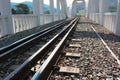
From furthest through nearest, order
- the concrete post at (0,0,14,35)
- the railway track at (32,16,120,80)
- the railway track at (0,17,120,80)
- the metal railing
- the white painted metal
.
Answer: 1. the white painted metal
2. the concrete post at (0,0,14,35)
3. the metal railing
4. the railway track at (32,16,120,80)
5. the railway track at (0,17,120,80)

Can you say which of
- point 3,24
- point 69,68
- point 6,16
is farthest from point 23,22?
point 69,68

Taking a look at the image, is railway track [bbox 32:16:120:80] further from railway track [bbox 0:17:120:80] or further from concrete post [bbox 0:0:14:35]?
concrete post [bbox 0:0:14:35]

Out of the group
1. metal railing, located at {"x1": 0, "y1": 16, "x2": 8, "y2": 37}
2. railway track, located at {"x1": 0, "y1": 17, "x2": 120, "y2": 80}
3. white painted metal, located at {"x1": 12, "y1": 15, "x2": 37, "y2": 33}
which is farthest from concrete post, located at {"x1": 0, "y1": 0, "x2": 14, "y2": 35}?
railway track, located at {"x1": 0, "y1": 17, "x2": 120, "y2": 80}

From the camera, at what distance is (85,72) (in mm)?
4363

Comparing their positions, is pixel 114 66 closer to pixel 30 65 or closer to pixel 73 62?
pixel 73 62

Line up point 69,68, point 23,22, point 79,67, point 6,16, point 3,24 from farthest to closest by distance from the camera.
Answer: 1. point 23,22
2. point 6,16
3. point 3,24
4. point 79,67
5. point 69,68

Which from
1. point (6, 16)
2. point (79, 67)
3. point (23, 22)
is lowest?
point (79, 67)

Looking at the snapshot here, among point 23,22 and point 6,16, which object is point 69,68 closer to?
point 6,16

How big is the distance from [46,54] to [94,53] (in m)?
1.45

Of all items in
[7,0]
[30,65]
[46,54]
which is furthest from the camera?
[7,0]

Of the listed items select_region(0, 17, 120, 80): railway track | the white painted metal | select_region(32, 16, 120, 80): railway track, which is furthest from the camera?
the white painted metal

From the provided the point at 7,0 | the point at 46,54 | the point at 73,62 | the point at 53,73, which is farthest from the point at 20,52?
the point at 7,0

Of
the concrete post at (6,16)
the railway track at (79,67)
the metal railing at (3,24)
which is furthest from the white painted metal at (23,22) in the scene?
the railway track at (79,67)

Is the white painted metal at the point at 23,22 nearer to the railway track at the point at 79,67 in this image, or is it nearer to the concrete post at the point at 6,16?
the concrete post at the point at 6,16
